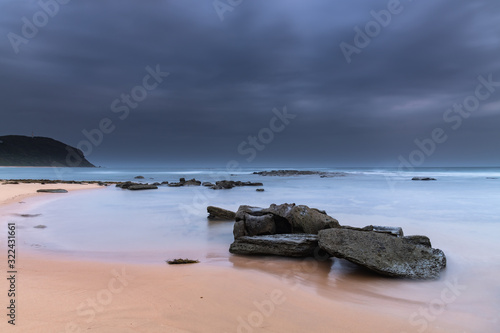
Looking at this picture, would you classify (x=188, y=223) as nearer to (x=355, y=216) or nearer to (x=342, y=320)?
(x=355, y=216)

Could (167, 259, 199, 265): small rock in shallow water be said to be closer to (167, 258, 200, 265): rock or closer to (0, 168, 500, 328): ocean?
(167, 258, 200, 265): rock

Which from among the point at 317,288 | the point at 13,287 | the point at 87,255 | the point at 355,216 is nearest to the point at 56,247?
the point at 87,255

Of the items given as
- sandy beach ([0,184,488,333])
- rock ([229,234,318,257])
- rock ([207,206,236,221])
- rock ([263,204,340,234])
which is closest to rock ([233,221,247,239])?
rock ([229,234,318,257])

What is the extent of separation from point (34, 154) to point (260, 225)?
530 feet

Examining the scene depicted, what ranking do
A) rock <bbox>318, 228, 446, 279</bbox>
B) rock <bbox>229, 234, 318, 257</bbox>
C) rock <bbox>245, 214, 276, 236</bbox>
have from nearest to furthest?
rock <bbox>318, 228, 446, 279</bbox> → rock <bbox>229, 234, 318, 257</bbox> → rock <bbox>245, 214, 276, 236</bbox>

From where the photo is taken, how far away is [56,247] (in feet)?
22.2

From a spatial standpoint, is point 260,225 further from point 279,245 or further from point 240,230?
point 279,245

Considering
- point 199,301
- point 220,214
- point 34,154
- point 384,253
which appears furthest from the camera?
point 34,154

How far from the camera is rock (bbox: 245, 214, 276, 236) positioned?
7293 mm

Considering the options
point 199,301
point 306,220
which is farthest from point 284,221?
point 199,301

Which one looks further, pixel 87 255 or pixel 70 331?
pixel 87 255

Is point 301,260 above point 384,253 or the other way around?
the other way around

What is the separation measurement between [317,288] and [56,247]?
5769 mm

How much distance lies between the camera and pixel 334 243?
5.48 meters
